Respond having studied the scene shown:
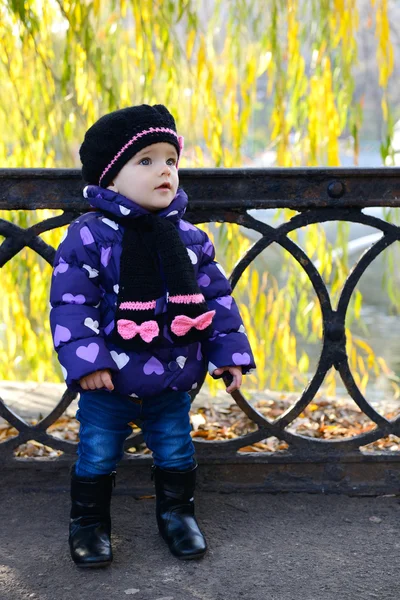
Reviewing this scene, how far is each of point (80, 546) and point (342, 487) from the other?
86cm

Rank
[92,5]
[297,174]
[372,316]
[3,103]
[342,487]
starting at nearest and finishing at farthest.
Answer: [297,174] < [342,487] < [92,5] < [3,103] < [372,316]

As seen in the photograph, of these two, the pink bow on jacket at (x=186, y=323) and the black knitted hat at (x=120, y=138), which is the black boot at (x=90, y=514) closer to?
the pink bow on jacket at (x=186, y=323)


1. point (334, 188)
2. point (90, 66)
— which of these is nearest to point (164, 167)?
point (334, 188)

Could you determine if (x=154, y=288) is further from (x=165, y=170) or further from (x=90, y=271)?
(x=165, y=170)

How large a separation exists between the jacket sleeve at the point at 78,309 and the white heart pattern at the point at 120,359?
36mm

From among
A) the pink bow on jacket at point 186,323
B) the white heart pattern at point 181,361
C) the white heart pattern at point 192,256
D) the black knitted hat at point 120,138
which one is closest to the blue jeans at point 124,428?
the white heart pattern at point 181,361

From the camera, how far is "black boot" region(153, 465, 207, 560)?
6.89ft

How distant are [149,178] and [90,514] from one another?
882 mm

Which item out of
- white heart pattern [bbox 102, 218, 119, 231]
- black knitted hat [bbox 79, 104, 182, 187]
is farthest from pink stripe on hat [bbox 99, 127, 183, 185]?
white heart pattern [bbox 102, 218, 119, 231]

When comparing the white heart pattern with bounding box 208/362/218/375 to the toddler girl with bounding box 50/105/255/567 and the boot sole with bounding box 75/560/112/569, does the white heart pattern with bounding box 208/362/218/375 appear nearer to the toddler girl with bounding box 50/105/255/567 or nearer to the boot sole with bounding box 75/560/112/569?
the toddler girl with bounding box 50/105/255/567

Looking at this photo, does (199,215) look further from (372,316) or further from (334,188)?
(372,316)

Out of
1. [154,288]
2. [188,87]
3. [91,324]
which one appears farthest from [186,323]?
[188,87]

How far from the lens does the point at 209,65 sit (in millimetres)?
3596

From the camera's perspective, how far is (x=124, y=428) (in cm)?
214
